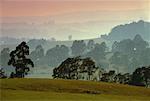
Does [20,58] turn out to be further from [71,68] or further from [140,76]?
[140,76]

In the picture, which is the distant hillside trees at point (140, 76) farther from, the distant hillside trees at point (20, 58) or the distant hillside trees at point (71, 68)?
the distant hillside trees at point (20, 58)

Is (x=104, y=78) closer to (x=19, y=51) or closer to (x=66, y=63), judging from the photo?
(x=66, y=63)

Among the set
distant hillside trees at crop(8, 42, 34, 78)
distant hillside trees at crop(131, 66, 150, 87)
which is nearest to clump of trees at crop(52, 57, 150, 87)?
distant hillside trees at crop(131, 66, 150, 87)

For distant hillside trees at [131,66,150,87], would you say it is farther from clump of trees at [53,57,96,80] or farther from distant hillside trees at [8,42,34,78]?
distant hillside trees at [8,42,34,78]

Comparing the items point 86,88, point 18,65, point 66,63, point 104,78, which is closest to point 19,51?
point 18,65

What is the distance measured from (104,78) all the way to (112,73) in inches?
131

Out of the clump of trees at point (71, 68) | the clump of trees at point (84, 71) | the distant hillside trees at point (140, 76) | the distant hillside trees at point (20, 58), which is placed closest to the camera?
the distant hillside trees at point (20, 58)

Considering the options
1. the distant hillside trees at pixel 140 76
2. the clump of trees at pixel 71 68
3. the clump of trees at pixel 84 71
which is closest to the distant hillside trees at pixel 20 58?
the clump of trees at pixel 84 71

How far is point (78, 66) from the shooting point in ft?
328

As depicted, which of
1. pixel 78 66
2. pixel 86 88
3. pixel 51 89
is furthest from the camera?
pixel 78 66

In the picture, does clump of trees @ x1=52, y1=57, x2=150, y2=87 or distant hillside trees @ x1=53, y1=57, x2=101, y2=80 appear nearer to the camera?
clump of trees @ x1=52, y1=57, x2=150, y2=87

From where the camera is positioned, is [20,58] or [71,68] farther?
[71,68]

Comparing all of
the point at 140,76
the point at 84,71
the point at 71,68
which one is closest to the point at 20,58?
the point at 71,68

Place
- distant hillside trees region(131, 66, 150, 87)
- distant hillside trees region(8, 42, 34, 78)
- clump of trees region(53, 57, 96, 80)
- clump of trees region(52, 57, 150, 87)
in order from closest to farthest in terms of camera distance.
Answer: distant hillside trees region(8, 42, 34, 78), distant hillside trees region(131, 66, 150, 87), clump of trees region(52, 57, 150, 87), clump of trees region(53, 57, 96, 80)
